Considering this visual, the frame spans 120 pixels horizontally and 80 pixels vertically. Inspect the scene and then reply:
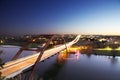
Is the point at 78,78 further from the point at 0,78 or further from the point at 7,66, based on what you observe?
the point at 0,78

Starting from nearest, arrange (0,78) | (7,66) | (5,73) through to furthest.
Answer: (0,78) < (5,73) < (7,66)

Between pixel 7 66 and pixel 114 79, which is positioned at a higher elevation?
pixel 7 66

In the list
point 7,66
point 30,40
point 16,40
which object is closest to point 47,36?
point 30,40

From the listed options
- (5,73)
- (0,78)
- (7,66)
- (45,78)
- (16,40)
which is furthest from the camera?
(16,40)

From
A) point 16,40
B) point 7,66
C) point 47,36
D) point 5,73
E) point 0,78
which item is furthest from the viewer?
point 16,40

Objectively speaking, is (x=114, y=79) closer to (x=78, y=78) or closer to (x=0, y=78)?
(x=78, y=78)

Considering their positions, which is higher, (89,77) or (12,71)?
(12,71)

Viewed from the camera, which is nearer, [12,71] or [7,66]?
[12,71]

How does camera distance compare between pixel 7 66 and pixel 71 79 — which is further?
pixel 71 79

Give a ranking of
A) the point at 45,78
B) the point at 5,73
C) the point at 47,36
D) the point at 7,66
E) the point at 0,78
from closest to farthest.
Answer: the point at 0,78 < the point at 5,73 < the point at 7,66 < the point at 45,78 < the point at 47,36

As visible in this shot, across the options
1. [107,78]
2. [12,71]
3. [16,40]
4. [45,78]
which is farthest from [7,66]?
[16,40]
